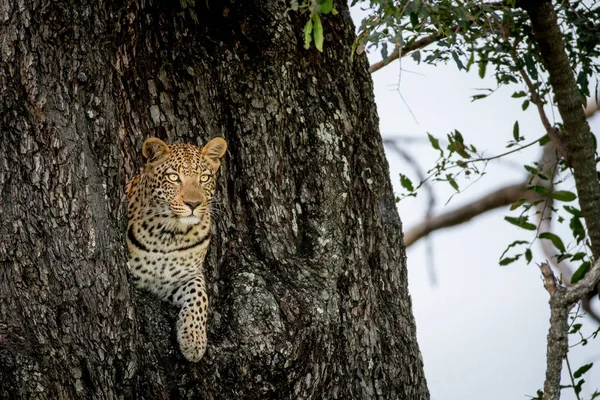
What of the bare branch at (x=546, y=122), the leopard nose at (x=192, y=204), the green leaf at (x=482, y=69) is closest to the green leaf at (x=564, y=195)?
the bare branch at (x=546, y=122)

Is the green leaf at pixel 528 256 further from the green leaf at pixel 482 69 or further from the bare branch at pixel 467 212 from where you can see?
the bare branch at pixel 467 212

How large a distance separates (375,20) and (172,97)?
0.92 m

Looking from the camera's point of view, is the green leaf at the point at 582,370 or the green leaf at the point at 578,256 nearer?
the green leaf at the point at 582,370

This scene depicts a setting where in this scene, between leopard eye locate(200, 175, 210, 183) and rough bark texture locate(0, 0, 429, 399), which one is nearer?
rough bark texture locate(0, 0, 429, 399)

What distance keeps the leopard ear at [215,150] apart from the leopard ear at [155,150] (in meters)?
0.15

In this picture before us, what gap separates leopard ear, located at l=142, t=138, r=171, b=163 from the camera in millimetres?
3832

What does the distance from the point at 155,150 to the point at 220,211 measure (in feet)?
1.42

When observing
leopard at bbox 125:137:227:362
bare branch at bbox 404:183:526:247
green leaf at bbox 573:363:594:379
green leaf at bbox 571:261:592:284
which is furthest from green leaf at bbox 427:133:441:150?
bare branch at bbox 404:183:526:247

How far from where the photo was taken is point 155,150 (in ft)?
12.6

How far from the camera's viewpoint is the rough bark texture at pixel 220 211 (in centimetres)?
350

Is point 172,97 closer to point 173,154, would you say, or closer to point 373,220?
point 173,154

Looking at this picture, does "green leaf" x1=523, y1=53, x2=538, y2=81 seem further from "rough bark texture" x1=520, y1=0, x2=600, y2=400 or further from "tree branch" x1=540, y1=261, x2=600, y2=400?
"tree branch" x1=540, y1=261, x2=600, y2=400

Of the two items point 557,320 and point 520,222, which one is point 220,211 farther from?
point 520,222

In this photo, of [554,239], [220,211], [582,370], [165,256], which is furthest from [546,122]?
[165,256]
